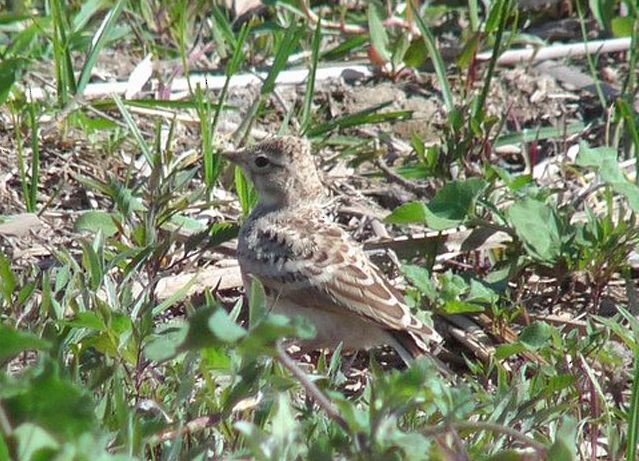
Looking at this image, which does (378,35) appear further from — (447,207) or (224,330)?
(224,330)

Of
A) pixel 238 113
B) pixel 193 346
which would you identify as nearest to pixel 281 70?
pixel 238 113

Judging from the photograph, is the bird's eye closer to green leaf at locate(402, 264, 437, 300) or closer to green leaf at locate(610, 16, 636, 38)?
green leaf at locate(402, 264, 437, 300)

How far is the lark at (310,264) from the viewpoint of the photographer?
5520mm

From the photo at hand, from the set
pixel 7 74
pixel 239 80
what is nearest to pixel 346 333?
pixel 7 74

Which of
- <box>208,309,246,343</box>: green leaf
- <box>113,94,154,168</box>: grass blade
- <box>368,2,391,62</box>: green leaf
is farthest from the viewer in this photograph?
<box>368,2,391,62</box>: green leaf

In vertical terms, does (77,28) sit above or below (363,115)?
above

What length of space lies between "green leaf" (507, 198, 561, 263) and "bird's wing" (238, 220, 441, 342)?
614mm

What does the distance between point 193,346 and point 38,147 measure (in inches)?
139

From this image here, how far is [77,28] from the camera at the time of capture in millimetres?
7004

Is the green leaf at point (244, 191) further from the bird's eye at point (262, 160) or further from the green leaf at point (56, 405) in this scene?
the green leaf at point (56, 405)

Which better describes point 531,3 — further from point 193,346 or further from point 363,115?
point 193,346

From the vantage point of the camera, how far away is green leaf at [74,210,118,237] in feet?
18.9

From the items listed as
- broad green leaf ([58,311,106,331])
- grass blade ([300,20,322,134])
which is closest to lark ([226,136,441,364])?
grass blade ([300,20,322,134])

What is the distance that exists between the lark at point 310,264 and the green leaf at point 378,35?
1198 millimetres
